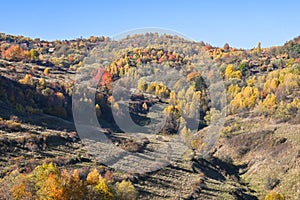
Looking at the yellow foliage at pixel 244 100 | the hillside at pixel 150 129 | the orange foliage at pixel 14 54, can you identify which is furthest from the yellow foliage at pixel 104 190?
the orange foliage at pixel 14 54

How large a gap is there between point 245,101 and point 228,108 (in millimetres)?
5258

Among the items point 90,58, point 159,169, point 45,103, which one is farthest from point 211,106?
point 90,58

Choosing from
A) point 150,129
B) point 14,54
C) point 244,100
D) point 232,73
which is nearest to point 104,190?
point 150,129

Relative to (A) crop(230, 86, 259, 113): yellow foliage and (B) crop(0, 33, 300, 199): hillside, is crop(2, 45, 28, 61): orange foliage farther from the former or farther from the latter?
(A) crop(230, 86, 259, 113): yellow foliage

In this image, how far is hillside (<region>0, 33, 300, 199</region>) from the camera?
40316 millimetres

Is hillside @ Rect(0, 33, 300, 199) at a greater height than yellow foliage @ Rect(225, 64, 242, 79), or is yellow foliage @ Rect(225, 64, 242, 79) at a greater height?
yellow foliage @ Rect(225, 64, 242, 79)

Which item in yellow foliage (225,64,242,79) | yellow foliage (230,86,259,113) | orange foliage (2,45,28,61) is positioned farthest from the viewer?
yellow foliage (225,64,242,79)

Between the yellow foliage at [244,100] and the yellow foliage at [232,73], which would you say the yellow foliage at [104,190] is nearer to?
the yellow foliage at [244,100]

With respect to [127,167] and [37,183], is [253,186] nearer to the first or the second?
[127,167]

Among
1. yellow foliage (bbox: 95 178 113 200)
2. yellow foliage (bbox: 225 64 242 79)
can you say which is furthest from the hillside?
yellow foliage (bbox: 225 64 242 79)

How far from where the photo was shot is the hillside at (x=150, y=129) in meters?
40.3

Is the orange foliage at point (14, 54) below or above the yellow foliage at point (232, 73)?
above

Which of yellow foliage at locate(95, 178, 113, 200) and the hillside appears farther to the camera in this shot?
the hillside

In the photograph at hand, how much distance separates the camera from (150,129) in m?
85.1
